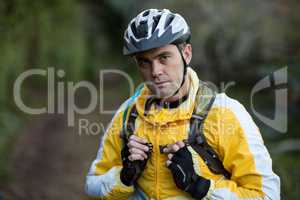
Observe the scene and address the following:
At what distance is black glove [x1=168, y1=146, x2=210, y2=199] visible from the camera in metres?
3.45

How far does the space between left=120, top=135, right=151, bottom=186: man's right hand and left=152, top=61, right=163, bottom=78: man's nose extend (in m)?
0.41

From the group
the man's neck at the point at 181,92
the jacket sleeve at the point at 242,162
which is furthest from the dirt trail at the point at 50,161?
the jacket sleeve at the point at 242,162

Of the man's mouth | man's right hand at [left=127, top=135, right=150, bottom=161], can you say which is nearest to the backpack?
man's right hand at [left=127, top=135, right=150, bottom=161]

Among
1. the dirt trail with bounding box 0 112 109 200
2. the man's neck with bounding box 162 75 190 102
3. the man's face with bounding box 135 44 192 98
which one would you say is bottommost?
the dirt trail with bounding box 0 112 109 200

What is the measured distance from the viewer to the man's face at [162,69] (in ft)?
12.0

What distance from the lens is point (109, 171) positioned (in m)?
3.89

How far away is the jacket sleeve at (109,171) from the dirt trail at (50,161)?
10.8 ft

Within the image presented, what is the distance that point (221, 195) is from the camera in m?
3.48

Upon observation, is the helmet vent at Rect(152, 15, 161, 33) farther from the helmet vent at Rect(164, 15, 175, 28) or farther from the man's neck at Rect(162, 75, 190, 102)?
the man's neck at Rect(162, 75, 190, 102)

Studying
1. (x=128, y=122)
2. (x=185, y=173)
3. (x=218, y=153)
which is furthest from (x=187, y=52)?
(x=185, y=173)

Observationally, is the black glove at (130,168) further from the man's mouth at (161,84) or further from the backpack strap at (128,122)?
the man's mouth at (161,84)

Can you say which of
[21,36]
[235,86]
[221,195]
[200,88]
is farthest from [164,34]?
[235,86]

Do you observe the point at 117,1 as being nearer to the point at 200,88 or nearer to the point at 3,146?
the point at 3,146

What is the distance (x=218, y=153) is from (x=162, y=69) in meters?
0.62
